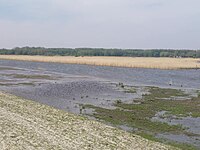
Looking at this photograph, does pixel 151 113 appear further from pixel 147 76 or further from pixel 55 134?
pixel 147 76

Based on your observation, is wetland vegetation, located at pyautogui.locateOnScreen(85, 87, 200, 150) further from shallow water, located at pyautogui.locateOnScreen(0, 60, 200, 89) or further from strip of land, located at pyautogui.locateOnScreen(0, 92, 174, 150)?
shallow water, located at pyautogui.locateOnScreen(0, 60, 200, 89)

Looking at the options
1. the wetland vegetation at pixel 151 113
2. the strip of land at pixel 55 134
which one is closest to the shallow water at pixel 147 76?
the wetland vegetation at pixel 151 113

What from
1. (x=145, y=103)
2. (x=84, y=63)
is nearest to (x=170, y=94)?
(x=145, y=103)

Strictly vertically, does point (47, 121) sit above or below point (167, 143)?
above

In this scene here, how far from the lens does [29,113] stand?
2066 centimetres

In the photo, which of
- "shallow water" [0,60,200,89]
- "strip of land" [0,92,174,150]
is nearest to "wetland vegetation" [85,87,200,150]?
"strip of land" [0,92,174,150]

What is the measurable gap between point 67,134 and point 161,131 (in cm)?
813

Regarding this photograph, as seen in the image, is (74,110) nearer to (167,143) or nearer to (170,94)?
(167,143)

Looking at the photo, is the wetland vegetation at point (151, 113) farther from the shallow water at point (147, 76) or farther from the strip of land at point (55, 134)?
the shallow water at point (147, 76)

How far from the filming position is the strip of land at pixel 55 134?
48.9 ft

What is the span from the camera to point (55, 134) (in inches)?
652

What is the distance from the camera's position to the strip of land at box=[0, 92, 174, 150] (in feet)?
48.9

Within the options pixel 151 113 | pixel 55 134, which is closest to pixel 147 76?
pixel 151 113

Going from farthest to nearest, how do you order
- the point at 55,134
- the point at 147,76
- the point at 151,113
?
the point at 147,76
the point at 151,113
the point at 55,134
